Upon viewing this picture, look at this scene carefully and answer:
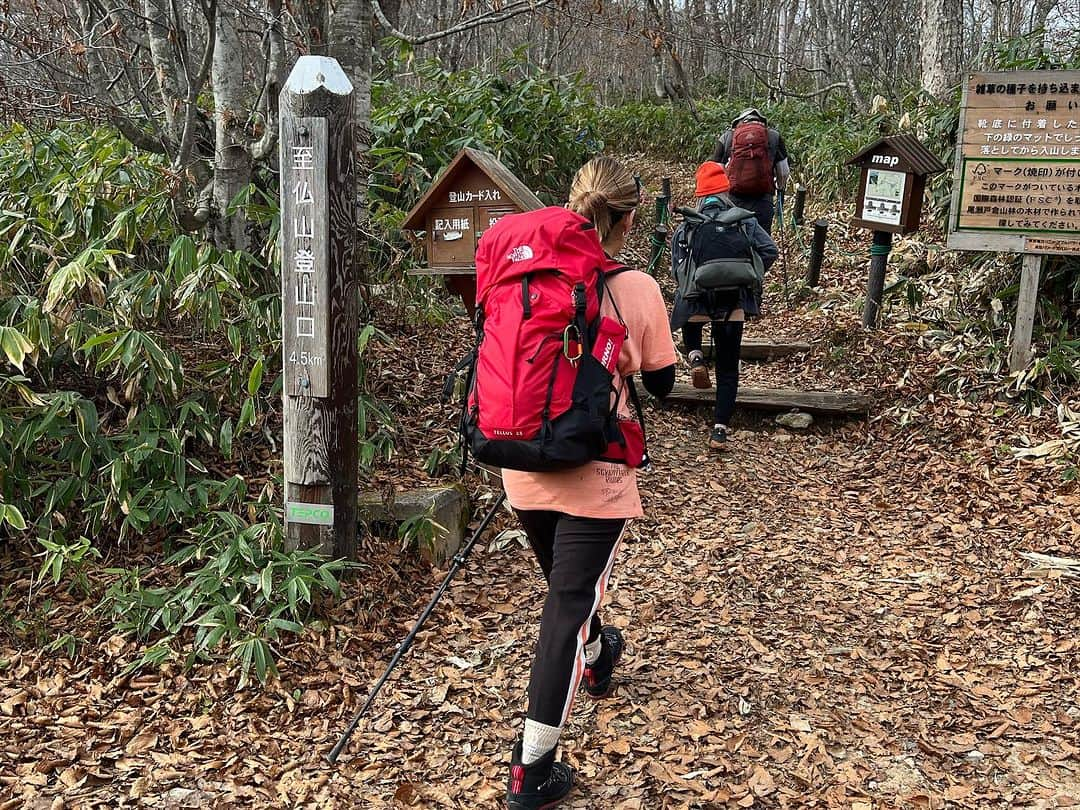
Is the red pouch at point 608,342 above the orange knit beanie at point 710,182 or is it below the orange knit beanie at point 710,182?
below

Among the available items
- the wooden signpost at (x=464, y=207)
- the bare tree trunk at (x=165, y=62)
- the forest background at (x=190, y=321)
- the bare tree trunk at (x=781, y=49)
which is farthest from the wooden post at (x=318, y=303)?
the bare tree trunk at (x=781, y=49)

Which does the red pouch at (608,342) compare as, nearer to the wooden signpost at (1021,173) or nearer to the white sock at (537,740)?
the white sock at (537,740)

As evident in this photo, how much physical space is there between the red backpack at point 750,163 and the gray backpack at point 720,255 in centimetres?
161

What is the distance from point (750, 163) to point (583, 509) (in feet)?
17.9

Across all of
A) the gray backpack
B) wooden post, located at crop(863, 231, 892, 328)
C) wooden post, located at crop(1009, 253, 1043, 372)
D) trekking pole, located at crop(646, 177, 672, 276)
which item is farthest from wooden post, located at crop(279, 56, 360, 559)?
trekking pole, located at crop(646, 177, 672, 276)

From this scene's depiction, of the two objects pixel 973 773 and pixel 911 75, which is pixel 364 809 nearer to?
pixel 973 773

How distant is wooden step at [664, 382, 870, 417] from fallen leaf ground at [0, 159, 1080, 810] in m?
0.92

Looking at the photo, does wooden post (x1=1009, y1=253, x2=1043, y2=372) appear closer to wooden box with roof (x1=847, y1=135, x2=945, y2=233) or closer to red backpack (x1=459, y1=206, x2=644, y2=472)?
wooden box with roof (x1=847, y1=135, x2=945, y2=233)

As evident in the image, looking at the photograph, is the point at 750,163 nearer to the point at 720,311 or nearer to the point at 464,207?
the point at 720,311

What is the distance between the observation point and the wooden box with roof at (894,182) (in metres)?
6.98

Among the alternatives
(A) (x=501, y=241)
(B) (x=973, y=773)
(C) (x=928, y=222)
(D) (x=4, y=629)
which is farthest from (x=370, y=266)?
(C) (x=928, y=222)

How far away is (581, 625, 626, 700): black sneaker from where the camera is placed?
3.51m

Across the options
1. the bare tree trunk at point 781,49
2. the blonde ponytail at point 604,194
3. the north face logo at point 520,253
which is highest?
the bare tree trunk at point 781,49

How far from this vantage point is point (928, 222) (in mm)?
8484
